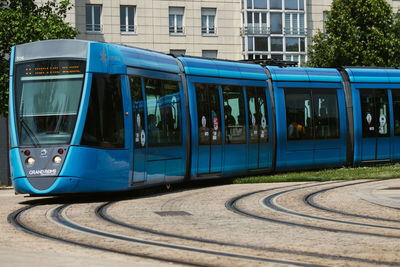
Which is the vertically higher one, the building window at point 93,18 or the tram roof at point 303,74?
the building window at point 93,18

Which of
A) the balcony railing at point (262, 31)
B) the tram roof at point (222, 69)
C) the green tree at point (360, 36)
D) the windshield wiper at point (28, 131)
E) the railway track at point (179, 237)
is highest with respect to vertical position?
the balcony railing at point (262, 31)

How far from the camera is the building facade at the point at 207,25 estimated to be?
45781 millimetres

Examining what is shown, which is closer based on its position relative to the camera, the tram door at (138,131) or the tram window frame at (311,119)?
the tram door at (138,131)

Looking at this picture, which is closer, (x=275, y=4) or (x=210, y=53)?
(x=210, y=53)

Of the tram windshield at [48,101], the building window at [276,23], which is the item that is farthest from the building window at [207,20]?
the tram windshield at [48,101]

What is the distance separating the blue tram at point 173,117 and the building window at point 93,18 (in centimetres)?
2708

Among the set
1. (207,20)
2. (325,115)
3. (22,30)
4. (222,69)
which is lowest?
(325,115)

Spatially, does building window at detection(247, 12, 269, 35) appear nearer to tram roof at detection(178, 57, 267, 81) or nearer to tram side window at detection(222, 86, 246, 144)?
tram roof at detection(178, 57, 267, 81)

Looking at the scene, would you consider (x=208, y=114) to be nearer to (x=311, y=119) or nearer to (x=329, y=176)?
(x=329, y=176)

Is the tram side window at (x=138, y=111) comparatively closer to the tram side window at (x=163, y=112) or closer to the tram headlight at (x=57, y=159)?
the tram side window at (x=163, y=112)

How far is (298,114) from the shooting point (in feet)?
64.3

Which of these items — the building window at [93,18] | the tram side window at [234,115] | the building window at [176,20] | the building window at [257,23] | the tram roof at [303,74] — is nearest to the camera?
the tram side window at [234,115]

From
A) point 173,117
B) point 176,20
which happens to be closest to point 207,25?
point 176,20

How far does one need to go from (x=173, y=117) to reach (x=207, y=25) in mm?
33365
